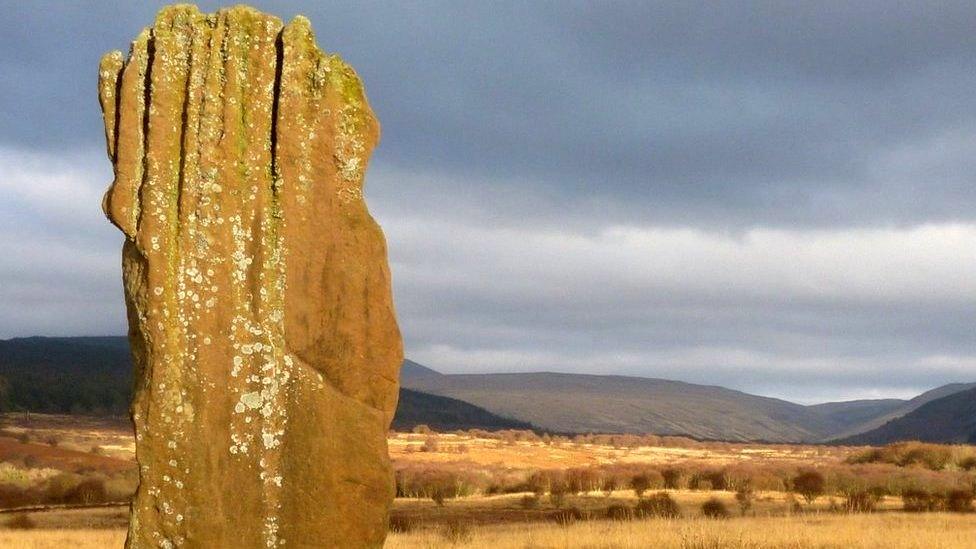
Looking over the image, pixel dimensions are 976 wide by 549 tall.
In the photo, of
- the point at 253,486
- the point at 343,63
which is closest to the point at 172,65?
the point at 343,63

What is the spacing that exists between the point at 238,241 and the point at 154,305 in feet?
3.10

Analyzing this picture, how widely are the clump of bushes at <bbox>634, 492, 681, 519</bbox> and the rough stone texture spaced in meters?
17.3

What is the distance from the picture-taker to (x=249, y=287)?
10.1 metres

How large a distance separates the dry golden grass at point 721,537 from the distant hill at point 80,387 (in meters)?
101

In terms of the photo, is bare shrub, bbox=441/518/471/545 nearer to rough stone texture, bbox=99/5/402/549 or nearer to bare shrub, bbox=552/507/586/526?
bare shrub, bbox=552/507/586/526

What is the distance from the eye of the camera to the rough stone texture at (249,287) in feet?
32.2

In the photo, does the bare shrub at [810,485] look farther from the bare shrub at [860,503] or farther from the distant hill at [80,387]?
the distant hill at [80,387]

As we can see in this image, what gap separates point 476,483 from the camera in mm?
42969

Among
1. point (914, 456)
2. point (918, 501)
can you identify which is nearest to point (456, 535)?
point (918, 501)

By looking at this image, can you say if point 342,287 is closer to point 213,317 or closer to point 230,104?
point 213,317

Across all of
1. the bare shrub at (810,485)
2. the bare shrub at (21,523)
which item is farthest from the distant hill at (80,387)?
the bare shrub at (21,523)

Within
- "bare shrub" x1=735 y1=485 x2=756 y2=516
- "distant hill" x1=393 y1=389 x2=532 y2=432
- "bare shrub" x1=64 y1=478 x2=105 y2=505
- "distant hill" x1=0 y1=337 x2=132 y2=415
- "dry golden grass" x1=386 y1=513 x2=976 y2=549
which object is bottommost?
"bare shrub" x1=64 y1=478 x2=105 y2=505

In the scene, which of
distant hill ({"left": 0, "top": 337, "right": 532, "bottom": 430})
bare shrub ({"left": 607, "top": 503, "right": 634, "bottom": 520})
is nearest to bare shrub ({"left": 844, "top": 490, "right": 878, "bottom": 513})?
bare shrub ({"left": 607, "top": 503, "right": 634, "bottom": 520})

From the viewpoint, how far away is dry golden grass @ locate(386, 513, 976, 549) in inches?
628
